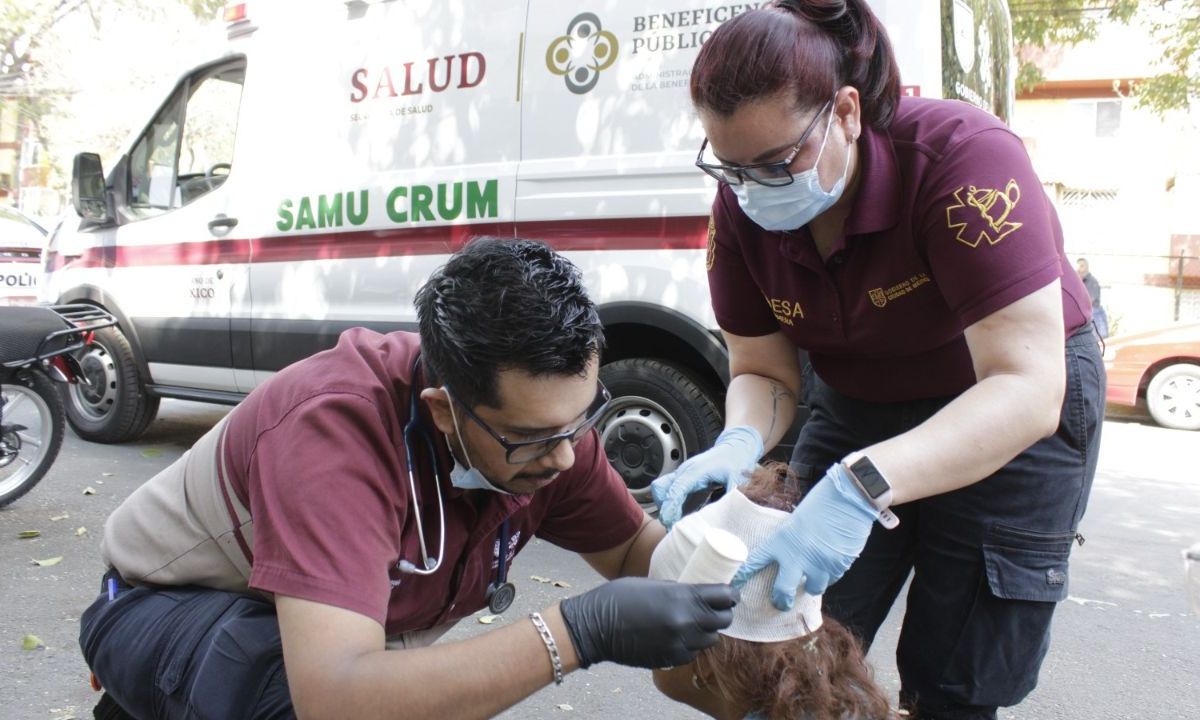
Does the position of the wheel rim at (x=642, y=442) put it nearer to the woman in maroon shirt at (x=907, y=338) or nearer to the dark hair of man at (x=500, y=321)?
the woman in maroon shirt at (x=907, y=338)

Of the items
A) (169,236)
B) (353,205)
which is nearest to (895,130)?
(353,205)

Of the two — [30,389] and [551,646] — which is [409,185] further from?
[551,646]

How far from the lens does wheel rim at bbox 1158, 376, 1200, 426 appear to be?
8.95m

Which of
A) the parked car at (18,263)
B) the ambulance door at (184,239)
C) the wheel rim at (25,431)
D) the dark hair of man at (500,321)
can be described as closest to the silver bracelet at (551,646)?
the dark hair of man at (500,321)

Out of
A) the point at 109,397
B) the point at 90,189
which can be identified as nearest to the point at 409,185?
the point at 90,189

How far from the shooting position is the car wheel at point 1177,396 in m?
8.95

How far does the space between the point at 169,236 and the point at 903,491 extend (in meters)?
5.24

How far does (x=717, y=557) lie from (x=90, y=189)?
5.70 meters

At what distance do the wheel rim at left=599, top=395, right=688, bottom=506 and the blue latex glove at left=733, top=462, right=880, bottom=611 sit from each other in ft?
9.19

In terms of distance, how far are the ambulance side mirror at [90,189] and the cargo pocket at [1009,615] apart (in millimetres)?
5738

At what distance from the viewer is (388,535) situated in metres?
1.66

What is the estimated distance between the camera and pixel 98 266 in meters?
6.26

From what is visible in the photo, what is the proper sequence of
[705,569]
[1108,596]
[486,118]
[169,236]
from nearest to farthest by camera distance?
[705,569] < [1108,596] < [486,118] < [169,236]

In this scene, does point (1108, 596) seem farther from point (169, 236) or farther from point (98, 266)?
point (98, 266)
